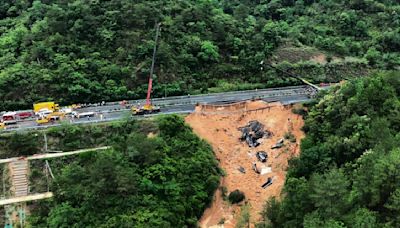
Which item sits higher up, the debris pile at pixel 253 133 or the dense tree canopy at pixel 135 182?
the dense tree canopy at pixel 135 182

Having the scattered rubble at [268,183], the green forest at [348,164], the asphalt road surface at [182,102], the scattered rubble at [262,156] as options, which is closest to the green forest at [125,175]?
the asphalt road surface at [182,102]

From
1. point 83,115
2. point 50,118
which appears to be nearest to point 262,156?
point 83,115

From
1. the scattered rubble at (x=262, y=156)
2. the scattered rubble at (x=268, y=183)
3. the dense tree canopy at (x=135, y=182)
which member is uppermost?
the dense tree canopy at (x=135, y=182)

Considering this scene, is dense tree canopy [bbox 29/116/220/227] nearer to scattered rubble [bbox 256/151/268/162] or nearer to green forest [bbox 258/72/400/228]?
scattered rubble [bbox 256/151/268/162]

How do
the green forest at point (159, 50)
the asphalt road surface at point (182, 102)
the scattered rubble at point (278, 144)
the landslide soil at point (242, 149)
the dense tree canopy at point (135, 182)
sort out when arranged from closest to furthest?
the dense tree canopy at point (135, 182) < the landslide soil at point (242, 149) < the asphalt road surface at point (182, 102) < the scattered rubble at point (278, 144) < the green forest at point (159, 50)

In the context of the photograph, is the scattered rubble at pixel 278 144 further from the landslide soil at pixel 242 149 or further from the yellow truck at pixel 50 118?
the yellow truck at pixel 50 118

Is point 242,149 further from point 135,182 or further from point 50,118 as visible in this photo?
point 50,118
